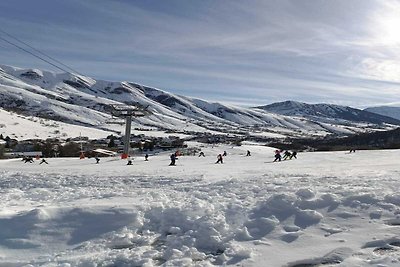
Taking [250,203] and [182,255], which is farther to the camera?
[250,203]

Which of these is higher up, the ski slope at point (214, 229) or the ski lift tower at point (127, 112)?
the ski lift tower at point (127, 112)

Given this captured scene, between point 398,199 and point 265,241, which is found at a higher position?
point 398,199

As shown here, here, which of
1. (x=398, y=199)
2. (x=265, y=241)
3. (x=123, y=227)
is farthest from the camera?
(x=398, y=199)

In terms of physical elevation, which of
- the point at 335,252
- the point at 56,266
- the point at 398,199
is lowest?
the point at 56,266

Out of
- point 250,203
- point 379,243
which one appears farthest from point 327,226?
point 250,203

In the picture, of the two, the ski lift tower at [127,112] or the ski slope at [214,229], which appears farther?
the ski lift tower at [127,112]

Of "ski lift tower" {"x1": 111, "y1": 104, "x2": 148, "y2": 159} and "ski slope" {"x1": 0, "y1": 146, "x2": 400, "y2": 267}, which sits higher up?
"ski lift tower" {"x1": 111, "y1": 104, "x2": 148, "y2": 159}

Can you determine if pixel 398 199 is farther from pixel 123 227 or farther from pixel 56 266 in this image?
Answer: pixel 56 266

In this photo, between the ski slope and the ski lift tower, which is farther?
the ski lift tower

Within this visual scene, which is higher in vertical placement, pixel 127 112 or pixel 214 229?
pixel 127 112

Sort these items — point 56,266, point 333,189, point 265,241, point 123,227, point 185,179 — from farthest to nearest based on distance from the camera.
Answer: point 185,179 → point 333,189 → point 123,227 → point 265,241 → point 56,266

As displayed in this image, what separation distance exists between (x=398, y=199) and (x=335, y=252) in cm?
441

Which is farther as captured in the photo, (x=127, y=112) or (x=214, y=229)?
(x=127, y=112)

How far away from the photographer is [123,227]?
12.0 m
